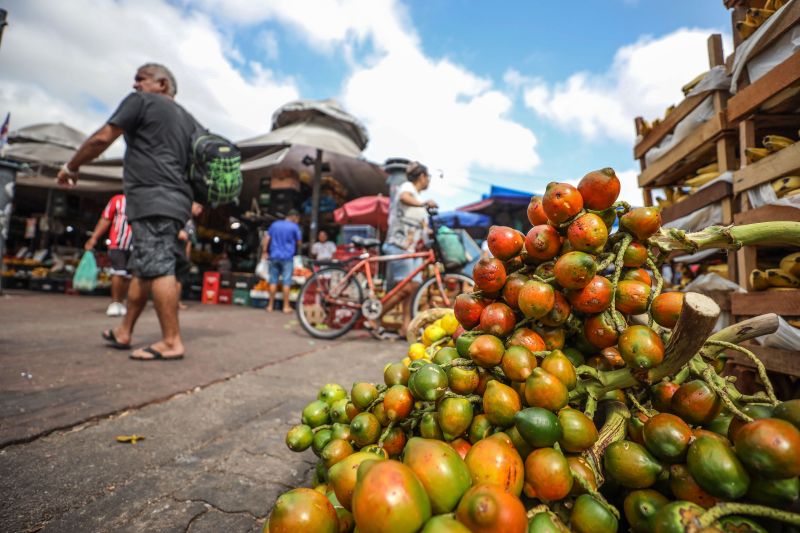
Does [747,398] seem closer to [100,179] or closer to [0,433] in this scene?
[0,433]

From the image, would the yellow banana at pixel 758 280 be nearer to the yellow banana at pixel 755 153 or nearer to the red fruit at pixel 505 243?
the yellow banana at pixel 755 153

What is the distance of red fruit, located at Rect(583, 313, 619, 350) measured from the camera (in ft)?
3.15

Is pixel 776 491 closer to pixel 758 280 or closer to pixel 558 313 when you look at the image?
pixel 558 313

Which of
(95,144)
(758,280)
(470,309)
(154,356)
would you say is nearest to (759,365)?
(470,309)

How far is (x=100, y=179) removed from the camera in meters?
9.12

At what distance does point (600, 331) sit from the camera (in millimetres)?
976

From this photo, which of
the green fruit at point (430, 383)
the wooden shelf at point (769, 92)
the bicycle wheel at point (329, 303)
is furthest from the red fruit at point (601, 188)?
the bicycle wheel at point (329, 303)

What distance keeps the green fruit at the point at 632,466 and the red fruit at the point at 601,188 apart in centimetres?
61

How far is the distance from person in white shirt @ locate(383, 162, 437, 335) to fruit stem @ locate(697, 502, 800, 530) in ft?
14.4

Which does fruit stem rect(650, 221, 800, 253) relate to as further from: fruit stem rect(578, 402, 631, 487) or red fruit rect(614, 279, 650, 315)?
fruit stem rect(578, 402, 631, 487)

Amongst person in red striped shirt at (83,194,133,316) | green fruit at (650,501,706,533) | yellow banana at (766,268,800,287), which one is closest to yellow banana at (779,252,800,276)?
yellow banana at (766,268,800,287)

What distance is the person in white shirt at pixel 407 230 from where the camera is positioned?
5.06m

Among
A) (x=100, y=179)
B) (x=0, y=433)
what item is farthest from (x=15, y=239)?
(x=0, y=433)

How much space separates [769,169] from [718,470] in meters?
2.06
